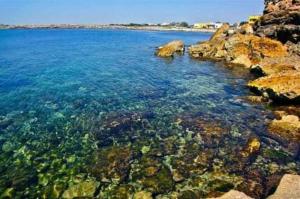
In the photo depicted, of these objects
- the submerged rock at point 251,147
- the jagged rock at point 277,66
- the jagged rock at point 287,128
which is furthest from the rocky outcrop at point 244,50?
the submerged rock at point 251,147

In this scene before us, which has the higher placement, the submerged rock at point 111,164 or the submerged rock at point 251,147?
the submerged rock at point 251,147

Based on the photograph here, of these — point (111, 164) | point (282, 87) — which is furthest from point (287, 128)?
point (111, 164)

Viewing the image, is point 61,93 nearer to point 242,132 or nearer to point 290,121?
point 242,132

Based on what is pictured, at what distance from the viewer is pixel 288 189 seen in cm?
1134

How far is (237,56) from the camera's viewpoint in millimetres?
46781

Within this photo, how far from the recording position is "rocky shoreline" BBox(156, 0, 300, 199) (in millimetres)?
18209

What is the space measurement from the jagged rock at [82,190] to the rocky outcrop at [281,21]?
4035 cm

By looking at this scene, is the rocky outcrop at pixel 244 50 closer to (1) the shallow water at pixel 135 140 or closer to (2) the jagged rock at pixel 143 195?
(1) the shallow water at pixel 135 140

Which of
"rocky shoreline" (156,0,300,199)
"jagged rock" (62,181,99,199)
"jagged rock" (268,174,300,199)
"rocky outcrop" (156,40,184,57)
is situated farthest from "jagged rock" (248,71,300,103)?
"rocky outcrop" (156,40,184,57)

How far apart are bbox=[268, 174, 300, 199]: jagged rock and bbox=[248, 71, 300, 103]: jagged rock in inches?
462

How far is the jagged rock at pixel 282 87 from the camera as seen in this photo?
22.3 m

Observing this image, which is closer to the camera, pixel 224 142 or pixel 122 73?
pixel 224 142

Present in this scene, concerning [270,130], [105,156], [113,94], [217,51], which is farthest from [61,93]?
[217,51]

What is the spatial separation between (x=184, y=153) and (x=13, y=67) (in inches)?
1427
